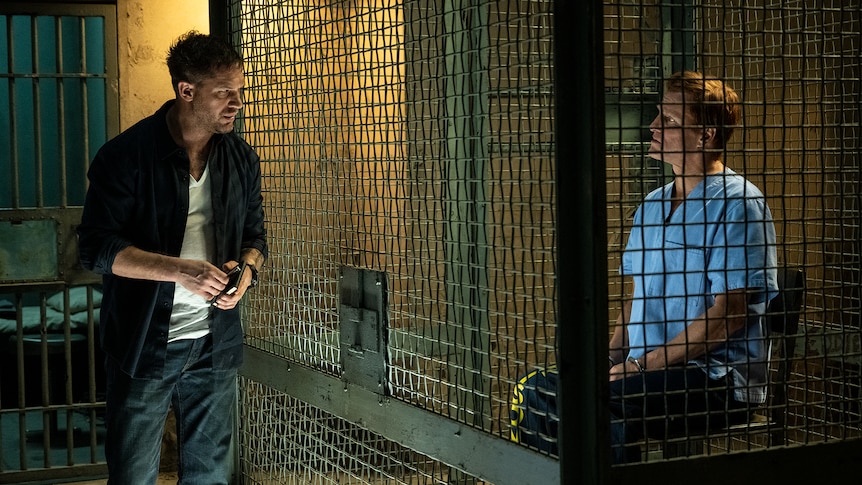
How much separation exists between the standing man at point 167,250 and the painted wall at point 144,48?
1.96 meters

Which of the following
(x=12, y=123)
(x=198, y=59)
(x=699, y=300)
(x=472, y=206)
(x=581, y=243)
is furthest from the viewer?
(x=12, y=123)

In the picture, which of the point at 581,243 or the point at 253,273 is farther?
the point at 253,273

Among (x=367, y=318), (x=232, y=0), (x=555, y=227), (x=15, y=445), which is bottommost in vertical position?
(x=15, y=445)

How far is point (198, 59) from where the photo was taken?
3229 millimetres

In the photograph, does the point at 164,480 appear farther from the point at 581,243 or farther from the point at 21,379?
the point at 581,243

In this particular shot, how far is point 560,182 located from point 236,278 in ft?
4.91

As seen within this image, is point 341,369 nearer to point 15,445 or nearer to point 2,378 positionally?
point 15,445

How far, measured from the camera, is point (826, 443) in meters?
2.42

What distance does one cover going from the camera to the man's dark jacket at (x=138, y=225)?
318cm

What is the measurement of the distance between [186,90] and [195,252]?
554mm

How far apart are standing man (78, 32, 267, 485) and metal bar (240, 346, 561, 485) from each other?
36cm

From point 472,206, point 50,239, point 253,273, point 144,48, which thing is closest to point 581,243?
point 472,206

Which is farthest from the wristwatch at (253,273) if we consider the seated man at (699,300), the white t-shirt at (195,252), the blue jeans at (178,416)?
the seated man at (699,300)

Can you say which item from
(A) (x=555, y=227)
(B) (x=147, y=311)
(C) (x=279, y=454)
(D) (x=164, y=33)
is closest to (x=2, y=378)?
(D) (x=164, y=33)
